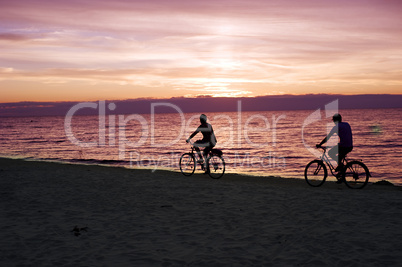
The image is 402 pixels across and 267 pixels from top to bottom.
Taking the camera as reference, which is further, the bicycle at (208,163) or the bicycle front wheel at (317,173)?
the bicycle at (208,163)

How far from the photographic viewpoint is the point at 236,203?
381 inches

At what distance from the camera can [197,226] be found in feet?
24.3

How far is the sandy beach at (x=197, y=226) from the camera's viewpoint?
5.62m

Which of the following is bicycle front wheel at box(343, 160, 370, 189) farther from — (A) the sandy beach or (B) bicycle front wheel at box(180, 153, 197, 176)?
(B) bicycle front wheel at box(180, 153, 197, 176)

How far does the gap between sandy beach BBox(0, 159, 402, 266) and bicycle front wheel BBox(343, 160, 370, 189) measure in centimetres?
35

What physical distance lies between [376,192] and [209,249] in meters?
8.07

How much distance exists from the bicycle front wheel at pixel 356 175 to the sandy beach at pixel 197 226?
35cm

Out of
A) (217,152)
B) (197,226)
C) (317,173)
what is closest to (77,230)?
(197,226)

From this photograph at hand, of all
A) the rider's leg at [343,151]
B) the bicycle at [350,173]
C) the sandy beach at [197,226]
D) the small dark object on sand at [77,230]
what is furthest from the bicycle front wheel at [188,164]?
the small dark object on sand at [77,230]

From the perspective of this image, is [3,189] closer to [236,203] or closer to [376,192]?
[236,203]

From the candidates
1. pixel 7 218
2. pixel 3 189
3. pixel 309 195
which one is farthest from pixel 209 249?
pixel 3 189

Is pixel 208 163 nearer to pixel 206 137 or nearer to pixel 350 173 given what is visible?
pixel 206 137

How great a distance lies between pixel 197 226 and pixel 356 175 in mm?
7370

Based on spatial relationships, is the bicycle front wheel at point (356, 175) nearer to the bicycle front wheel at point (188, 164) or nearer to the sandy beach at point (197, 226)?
the sandy beach at point (197, 226)
